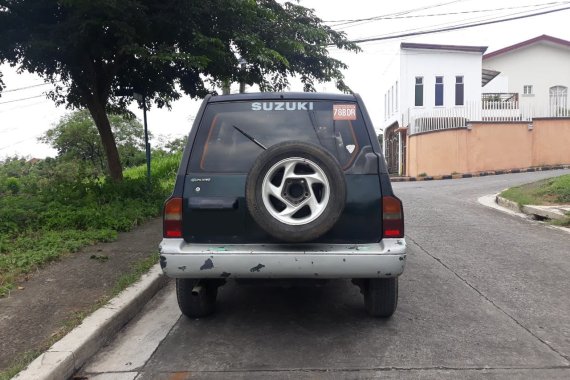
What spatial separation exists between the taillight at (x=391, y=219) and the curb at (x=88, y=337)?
2.31 m

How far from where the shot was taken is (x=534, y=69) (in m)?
31.8

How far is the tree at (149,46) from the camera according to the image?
8.69 m

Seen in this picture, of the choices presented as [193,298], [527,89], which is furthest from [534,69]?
[193,298]

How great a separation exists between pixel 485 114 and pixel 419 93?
512cm

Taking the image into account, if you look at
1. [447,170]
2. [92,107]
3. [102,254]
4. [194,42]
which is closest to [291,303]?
[102,254]

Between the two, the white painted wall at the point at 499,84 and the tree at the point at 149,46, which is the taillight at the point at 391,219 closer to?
the tree at the point at 149,46

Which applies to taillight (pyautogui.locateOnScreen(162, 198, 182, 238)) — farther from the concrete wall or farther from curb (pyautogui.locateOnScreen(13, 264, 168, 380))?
the concrete wall

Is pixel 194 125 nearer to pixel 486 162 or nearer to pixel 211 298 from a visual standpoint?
pixel 211 298

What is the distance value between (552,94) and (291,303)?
106 ft

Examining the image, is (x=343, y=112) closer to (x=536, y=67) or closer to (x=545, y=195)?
(x=545, y=195)

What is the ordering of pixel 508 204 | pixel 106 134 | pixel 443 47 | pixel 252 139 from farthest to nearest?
pixel 443 47 → pixel 508 204 → pixel 106 134 → pixel 252 139

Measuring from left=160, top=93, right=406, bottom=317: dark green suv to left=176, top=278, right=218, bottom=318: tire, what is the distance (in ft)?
1.63

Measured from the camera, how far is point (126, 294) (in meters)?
4.74

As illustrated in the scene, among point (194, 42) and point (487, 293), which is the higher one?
point (194, 42)
